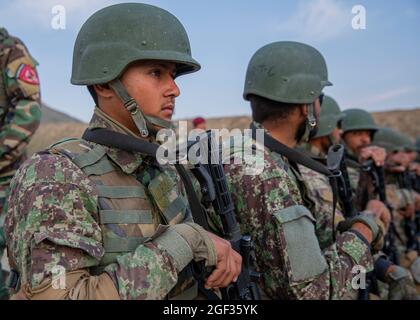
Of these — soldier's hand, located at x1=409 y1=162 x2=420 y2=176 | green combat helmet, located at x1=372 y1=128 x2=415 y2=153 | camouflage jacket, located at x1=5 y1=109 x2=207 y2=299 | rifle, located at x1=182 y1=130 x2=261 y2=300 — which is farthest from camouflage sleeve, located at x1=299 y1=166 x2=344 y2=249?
soldier's hand, located at x1=409 y1=162 x2=420 y2=176

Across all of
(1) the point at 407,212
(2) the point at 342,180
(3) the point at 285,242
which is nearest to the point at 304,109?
(2) the point at 342,180

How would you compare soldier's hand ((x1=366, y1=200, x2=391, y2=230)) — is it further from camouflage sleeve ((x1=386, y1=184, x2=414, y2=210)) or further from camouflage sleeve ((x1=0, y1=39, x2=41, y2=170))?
camouflage sleeve ((x1=0, y1=39, x2=41, y2=170))

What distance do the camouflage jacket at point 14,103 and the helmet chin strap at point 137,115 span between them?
2.49m

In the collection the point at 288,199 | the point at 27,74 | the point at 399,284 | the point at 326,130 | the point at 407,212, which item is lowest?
the point at 399,284

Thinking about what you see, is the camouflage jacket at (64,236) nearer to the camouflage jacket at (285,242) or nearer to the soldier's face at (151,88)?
the soldier's face at (151,88)

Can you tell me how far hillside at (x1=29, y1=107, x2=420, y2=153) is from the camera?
32438 mm

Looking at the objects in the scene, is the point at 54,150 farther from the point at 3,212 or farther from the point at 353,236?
the point at 3,212

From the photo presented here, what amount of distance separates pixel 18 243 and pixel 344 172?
2.58 metres

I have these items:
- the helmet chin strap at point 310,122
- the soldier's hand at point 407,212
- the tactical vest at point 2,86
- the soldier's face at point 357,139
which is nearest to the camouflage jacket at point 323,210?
the helmet chin strap at point 310,122

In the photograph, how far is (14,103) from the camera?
15.6 feet

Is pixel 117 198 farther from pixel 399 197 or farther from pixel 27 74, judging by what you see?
pixel 399 197

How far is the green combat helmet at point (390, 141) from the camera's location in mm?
7918

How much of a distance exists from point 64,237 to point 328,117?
4.41m

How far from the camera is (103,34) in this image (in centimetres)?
257
